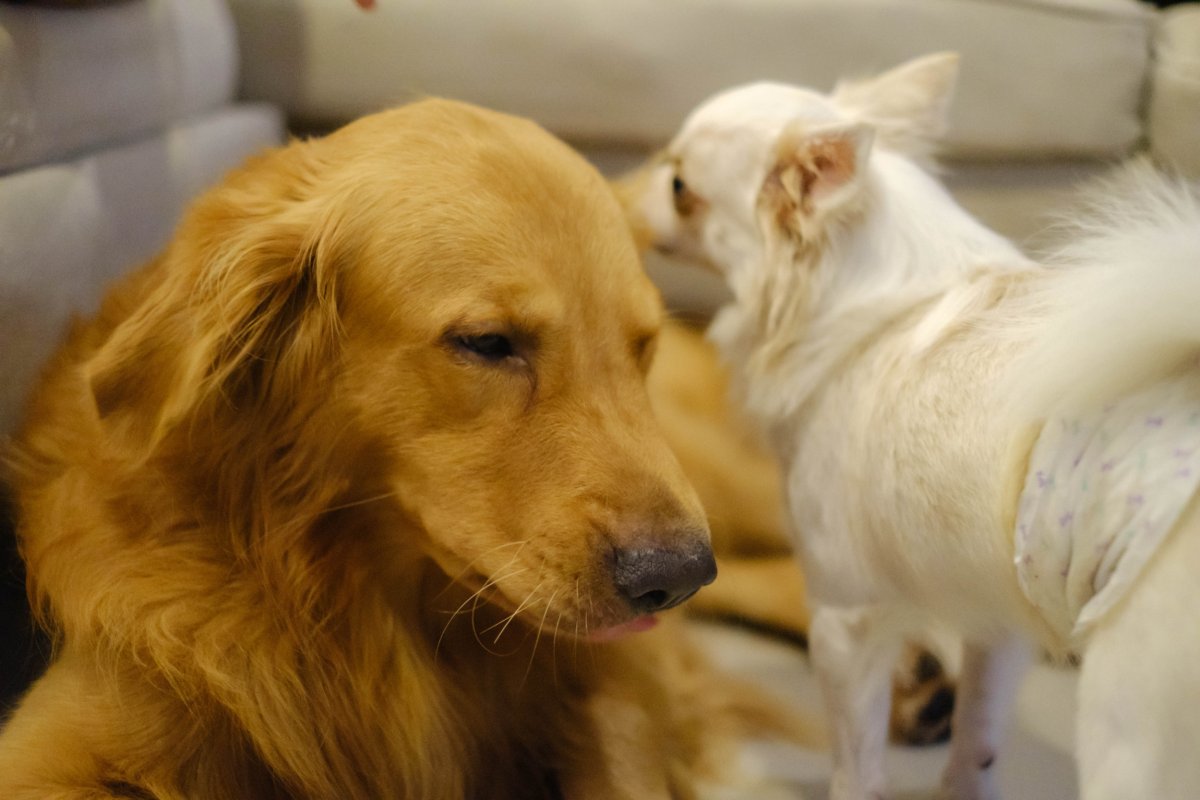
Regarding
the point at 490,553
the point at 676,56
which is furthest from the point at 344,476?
A: the point at 676,56

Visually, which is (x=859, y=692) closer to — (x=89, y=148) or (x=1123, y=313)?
(x=1123, y=313)

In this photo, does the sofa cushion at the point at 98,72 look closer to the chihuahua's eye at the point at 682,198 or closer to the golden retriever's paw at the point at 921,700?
the chihuahua's eye at the point at 682,198

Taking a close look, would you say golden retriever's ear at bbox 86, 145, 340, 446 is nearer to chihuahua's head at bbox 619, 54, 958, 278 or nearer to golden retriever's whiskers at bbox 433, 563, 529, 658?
golden retriever's whiskers at bbox 433, 563, 529, 658

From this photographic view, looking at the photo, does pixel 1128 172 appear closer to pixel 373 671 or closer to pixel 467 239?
pixel 467 239

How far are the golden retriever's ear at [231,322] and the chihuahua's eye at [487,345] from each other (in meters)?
0.13

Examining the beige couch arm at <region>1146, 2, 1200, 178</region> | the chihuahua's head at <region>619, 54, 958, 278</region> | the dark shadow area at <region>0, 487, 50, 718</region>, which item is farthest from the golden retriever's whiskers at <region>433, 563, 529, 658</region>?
the beige couch arm at <region>1146, 2, 1200, 178</region>

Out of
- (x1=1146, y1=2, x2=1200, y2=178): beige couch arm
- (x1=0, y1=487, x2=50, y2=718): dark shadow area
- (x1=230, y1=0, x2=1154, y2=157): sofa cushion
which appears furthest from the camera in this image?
(x1=1146, y1=2, x2=1200, y2=178): beige couch arm

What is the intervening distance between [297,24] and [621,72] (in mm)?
613

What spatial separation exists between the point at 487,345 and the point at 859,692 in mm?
596

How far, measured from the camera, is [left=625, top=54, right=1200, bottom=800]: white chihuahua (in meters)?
0.76

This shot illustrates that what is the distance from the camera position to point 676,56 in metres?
1.97

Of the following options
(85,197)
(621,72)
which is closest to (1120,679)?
(85,197)

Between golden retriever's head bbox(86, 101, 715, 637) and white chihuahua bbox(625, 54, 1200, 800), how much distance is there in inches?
11.0

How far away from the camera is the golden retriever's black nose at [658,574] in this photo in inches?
33.6
